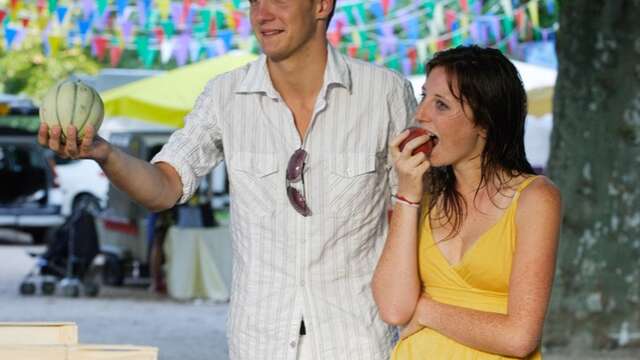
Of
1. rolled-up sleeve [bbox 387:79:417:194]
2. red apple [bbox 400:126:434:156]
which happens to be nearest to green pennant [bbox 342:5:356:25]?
rolled-up sleeve [bbox 387:79:417:194]

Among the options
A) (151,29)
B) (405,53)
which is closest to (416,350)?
(151,29)

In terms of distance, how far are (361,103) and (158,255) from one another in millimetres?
14199

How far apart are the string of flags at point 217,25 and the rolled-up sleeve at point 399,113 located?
1304 cm

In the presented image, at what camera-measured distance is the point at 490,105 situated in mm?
3930

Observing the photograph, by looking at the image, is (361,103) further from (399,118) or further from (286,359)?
(286,359)

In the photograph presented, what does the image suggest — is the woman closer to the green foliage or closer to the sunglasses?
the sunglasses

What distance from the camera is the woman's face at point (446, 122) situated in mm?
3930

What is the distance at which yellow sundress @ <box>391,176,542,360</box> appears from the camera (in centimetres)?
385

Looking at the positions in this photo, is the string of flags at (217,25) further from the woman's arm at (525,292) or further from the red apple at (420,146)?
the woman's arm at (525,292)

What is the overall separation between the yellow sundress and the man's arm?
884mm

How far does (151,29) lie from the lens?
2302 centimetres

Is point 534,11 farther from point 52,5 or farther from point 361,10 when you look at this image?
point 52,5

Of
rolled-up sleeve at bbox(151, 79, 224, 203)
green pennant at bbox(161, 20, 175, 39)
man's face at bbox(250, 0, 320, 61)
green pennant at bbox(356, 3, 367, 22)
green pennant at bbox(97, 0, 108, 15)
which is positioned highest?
green pennant at bbox(356, 3, 367, 22)

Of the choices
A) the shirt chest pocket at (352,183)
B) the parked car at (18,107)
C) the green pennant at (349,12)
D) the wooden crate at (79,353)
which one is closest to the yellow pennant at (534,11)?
the green pennant at (349,12)
